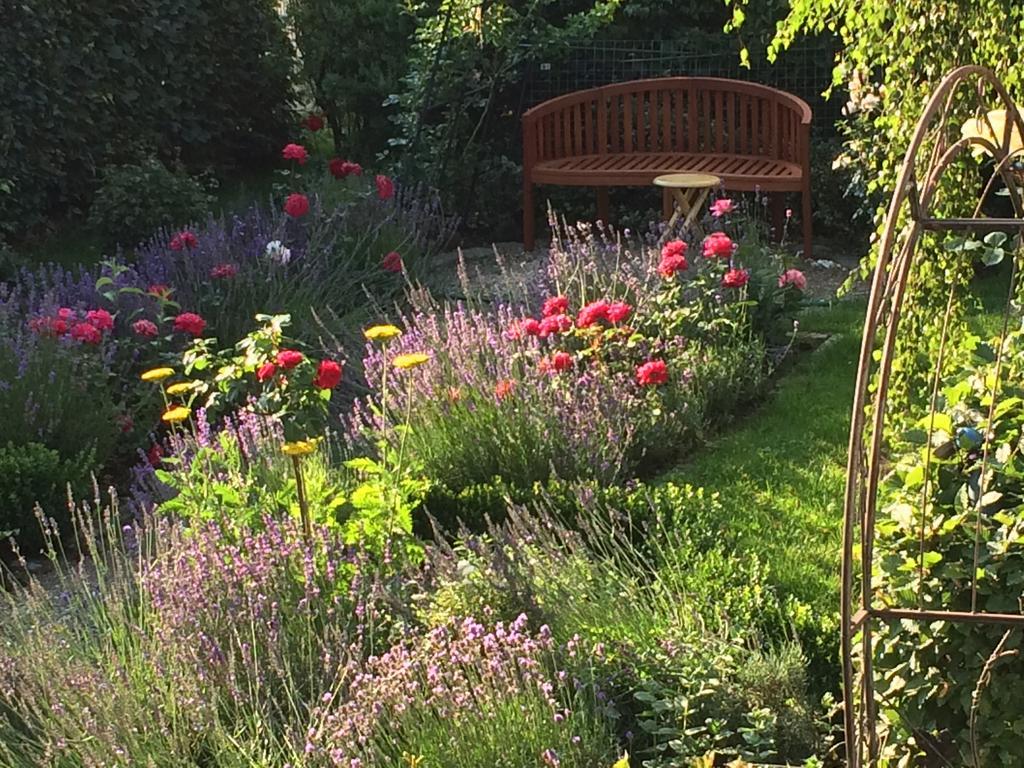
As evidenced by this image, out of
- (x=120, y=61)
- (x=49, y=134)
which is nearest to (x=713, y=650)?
(x=49, y=134)

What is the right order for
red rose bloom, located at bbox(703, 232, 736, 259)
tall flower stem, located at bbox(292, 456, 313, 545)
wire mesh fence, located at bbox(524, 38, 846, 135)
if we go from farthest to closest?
wire mesh fence, located at bbox(524, 38, 846, 135) < red rose bloom, located at bbox(703, 232, 736, 259) < tall flower stem, located at bbox(292, 456, 313, 545)

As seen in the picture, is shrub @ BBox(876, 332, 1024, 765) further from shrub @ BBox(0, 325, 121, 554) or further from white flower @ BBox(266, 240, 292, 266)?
white flower @ BBox(266, 240, 292, 266)

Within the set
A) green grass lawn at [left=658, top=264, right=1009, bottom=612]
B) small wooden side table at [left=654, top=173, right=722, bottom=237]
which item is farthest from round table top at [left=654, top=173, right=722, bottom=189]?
green grass lawn at [left=658, top=264, right=1009, bottom=612]

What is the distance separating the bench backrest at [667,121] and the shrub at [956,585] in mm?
5497

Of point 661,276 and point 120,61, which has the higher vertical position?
point 120,61

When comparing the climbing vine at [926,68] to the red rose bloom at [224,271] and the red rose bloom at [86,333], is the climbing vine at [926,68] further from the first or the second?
the red rose bloom at [224,271]

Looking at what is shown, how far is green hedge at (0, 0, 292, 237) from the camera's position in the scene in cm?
809

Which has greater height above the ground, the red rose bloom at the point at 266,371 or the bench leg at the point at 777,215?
the red rose bloom at the point at 266,371

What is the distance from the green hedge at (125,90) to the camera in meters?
8.09

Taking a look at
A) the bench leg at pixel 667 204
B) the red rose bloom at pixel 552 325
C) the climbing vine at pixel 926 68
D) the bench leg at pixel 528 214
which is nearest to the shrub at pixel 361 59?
the bench leg at pixel 528 214

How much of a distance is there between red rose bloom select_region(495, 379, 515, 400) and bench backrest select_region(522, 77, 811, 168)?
3928 millimetres

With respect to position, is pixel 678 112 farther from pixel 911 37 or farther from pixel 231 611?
pixel 231 611

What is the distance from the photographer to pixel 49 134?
328 inches

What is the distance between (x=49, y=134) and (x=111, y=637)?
6.15 metres
